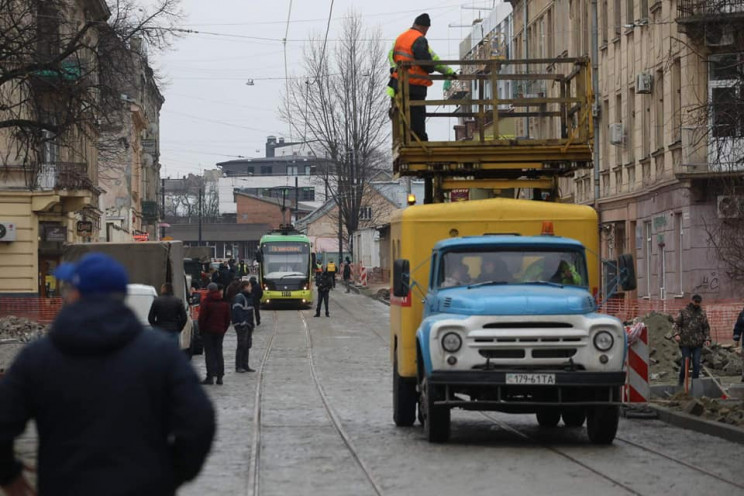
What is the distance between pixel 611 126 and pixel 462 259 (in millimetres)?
28521

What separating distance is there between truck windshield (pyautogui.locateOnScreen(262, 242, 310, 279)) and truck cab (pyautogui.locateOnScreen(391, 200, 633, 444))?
144 feet

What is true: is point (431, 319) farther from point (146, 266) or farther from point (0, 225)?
point (0, 225)

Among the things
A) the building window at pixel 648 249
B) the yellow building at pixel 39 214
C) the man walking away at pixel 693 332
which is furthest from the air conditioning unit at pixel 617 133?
the man walking away at pixel 693 332

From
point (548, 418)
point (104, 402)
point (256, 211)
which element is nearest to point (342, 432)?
point (548, 418)

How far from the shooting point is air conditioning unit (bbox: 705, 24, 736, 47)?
74.0ft

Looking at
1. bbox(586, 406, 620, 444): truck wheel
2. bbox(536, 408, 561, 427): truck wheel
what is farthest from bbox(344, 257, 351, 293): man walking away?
bbox(586, 406, 620, 444): truck wheel

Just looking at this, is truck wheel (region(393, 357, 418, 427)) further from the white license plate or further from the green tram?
the green tram

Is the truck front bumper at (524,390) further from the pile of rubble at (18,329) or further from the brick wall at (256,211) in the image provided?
the brick wall at (256,211)

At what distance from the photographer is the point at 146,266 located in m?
32.2

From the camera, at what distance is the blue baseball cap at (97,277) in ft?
17.5

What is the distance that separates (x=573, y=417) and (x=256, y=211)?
461 feet

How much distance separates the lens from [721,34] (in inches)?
1058

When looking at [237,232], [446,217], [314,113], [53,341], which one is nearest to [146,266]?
[446,217]

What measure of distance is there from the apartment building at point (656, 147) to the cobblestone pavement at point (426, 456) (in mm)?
9311
